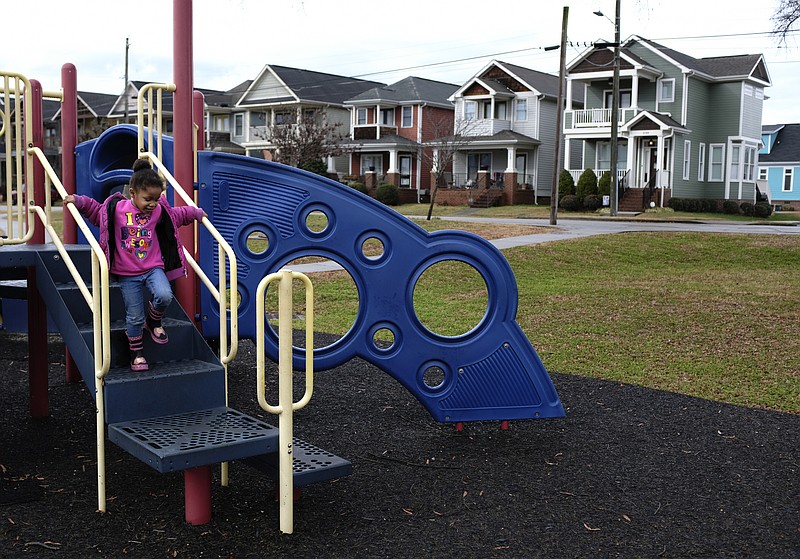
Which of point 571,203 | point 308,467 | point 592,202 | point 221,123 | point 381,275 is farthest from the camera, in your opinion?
point 221,123

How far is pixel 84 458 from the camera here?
→ 5.63 m

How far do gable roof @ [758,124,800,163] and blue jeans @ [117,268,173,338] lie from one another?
59960 millimetres

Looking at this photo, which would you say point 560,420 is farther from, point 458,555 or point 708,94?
point 708,94

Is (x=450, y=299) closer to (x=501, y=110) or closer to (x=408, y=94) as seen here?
(x=501, y=110)

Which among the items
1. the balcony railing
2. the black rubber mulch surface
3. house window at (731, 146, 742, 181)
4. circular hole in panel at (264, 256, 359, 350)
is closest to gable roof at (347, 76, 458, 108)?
the balcony railing

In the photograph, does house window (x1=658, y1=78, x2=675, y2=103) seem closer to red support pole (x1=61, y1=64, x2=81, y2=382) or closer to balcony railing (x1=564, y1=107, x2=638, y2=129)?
balcony railing (x1=564, y1=107, x2=638, y2=129)

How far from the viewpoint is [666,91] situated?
41781 millimetres

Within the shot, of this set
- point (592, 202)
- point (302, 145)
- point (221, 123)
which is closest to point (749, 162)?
point (592, 202)

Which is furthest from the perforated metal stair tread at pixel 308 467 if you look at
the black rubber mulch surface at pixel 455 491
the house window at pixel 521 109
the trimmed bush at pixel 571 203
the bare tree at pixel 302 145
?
the house window at pixel 521 109

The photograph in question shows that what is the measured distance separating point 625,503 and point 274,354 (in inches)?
96.9

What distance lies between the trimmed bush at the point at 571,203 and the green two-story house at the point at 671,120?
2.22 metres

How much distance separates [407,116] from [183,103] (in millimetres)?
45901

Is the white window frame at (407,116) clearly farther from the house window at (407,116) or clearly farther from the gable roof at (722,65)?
the gable roof at (722,65)

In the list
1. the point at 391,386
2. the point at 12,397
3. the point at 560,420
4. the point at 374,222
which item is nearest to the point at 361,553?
the point at 374,222
